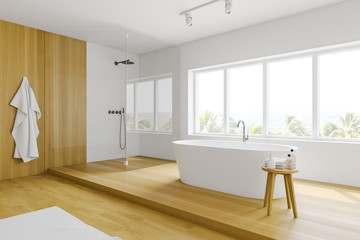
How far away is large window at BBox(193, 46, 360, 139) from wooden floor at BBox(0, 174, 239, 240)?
254cm

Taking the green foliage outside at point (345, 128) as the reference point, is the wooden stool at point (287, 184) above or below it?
below

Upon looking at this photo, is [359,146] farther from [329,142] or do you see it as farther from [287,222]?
[287,222]

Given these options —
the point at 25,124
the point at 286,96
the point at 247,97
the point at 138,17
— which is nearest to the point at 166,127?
the point at 247,97

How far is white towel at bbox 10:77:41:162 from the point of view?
4.02 metres

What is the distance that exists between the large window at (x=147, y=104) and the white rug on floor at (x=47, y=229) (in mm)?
3072

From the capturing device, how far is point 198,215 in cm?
238

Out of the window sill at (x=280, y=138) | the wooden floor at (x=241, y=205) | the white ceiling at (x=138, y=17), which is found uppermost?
the white ceiling at (x=138, y=17)

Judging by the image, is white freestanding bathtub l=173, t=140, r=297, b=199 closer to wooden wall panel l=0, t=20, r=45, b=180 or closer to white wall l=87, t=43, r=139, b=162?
white wall l=87, t=43, r=139, b=162

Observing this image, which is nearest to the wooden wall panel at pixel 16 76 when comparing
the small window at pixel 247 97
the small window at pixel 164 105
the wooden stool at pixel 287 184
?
the small window at pixel 164 105

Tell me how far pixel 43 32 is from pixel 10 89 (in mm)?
1226

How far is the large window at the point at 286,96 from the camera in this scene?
11.7ft

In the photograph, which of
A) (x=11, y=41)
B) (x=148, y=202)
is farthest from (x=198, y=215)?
(x=11, y=41)

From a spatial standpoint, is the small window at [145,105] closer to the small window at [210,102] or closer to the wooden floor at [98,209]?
the small window at [210,102]

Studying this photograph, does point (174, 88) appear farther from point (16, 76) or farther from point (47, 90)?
point (16, 76)
